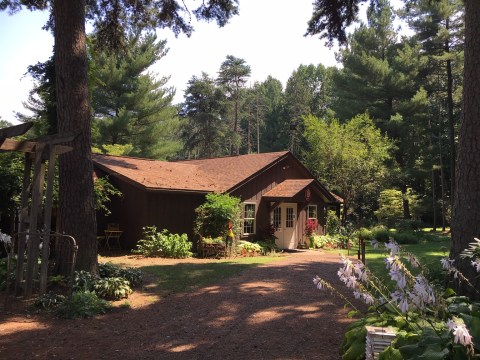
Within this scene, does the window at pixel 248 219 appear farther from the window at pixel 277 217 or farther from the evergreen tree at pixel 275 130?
the evergreen tree at pixel 275 130

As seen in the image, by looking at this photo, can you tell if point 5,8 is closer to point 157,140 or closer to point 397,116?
point 157,140

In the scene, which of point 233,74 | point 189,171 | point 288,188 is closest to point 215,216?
point 189,171

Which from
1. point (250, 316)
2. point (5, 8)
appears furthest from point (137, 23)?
point (250, 316)

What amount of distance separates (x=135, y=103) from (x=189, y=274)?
2400 cm

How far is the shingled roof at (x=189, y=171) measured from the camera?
1636cm

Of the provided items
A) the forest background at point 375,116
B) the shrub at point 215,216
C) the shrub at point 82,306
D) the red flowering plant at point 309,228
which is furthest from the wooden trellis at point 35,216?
the forest background at point 375,116

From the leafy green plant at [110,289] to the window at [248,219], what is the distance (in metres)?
10.7

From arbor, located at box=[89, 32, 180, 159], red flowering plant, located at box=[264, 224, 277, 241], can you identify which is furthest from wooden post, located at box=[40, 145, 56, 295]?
arbor, located at box=[89, 32, 180, 159]

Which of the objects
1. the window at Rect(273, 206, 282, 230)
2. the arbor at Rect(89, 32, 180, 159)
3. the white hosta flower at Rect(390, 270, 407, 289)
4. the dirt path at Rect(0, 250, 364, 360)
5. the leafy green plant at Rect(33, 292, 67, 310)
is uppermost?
the arbor at Rect(89, 32, 180, 159)

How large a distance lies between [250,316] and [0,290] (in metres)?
5.31

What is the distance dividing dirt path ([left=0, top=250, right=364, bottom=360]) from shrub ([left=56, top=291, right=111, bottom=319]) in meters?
0.20

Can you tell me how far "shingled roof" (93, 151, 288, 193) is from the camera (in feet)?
53.7

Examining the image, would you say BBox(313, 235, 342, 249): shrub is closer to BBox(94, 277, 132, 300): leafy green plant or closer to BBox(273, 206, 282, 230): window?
BBox(273, 206, 282, 230): window

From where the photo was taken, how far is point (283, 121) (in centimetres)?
6225
